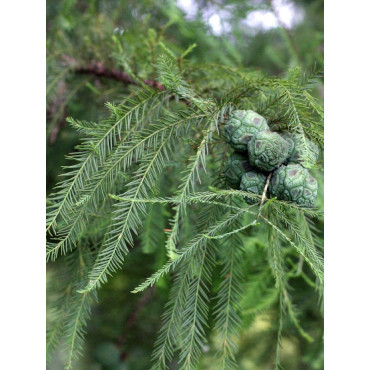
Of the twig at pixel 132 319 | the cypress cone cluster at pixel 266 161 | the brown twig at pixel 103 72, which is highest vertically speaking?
the brown twig at pixel 103 72

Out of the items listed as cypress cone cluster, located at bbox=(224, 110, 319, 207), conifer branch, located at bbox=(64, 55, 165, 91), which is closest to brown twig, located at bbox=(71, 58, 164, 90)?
conifer branch, located at bbox=(64, 55, 165, 91)

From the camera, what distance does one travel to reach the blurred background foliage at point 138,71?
119cm

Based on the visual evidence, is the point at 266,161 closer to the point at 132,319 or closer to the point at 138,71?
the point at 138,71

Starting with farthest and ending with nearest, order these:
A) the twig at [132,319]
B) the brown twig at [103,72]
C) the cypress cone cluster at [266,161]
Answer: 1. the twig at [132,319]
2. the brown twig at [103,72]
3. the cypress cone cluster at [266,161]

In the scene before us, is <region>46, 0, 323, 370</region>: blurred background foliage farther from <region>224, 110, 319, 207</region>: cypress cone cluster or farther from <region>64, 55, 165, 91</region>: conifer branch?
<region>224, 110, 319, 207</region>: cypress cone cluster

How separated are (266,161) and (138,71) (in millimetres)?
609

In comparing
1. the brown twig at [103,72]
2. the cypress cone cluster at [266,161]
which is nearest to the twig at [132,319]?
the brown twig at [103,72]

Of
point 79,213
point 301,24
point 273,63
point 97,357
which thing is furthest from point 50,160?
point 301,24

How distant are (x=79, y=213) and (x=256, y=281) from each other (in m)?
0.75

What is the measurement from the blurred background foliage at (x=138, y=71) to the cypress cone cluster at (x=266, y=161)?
497 mm

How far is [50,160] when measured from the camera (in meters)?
1.31

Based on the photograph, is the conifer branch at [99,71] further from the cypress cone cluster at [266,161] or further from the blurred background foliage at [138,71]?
the cypress cone cluster at [266,161]

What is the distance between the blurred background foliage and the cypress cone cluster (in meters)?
0.50

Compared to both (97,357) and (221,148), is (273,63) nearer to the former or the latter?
(221,148)
